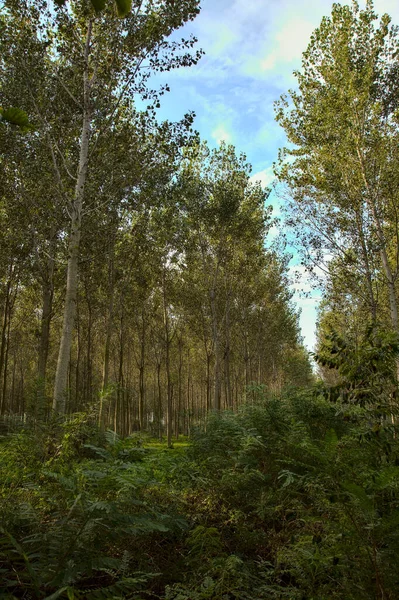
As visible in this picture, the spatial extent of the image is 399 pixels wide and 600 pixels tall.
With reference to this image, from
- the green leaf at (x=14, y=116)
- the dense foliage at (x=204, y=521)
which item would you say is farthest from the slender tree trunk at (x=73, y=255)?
the green leaf at (x=14, y=116)

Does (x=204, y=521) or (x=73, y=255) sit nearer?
(x=204, y=521)

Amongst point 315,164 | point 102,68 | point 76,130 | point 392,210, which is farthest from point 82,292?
point 392,210

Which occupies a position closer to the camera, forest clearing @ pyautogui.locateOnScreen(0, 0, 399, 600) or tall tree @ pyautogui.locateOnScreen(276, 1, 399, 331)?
forest clearing @ pyautogui.locateOnScreen(0, 0, 399, 600)

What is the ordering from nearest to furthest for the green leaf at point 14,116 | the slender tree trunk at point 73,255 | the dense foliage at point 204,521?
the green leaf at point 14,116 → the dense foliage at point 204,521 → the slender tree trunk at point 73,255

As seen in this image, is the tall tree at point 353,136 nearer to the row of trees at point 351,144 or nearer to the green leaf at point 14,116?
the row of trees at point 351,144

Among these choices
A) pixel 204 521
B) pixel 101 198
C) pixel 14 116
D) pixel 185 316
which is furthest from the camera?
pixel 185 316

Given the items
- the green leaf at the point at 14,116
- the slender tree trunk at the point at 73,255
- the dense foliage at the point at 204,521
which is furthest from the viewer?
the slender tree trunk at the point at 73,255

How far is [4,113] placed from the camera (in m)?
1.38

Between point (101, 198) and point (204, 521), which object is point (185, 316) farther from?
point (204, 521)

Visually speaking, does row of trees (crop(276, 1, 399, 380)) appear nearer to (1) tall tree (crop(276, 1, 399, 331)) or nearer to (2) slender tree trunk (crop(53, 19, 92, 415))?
(1) tall tree (crop(276, 1, 399, 331))

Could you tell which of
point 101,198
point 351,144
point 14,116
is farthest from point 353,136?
point 14,116

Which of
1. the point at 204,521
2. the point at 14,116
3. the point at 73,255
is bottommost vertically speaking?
the point at 204,521

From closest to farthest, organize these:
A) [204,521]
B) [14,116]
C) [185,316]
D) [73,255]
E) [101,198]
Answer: [14,116] → [204,521] → [73,255] → [101,198] → [185,316]

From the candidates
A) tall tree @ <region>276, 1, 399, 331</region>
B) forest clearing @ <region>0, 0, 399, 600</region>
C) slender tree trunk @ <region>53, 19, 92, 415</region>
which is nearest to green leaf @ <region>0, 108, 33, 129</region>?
forest clearing @ <region>0, 0, 399, 600</region>
